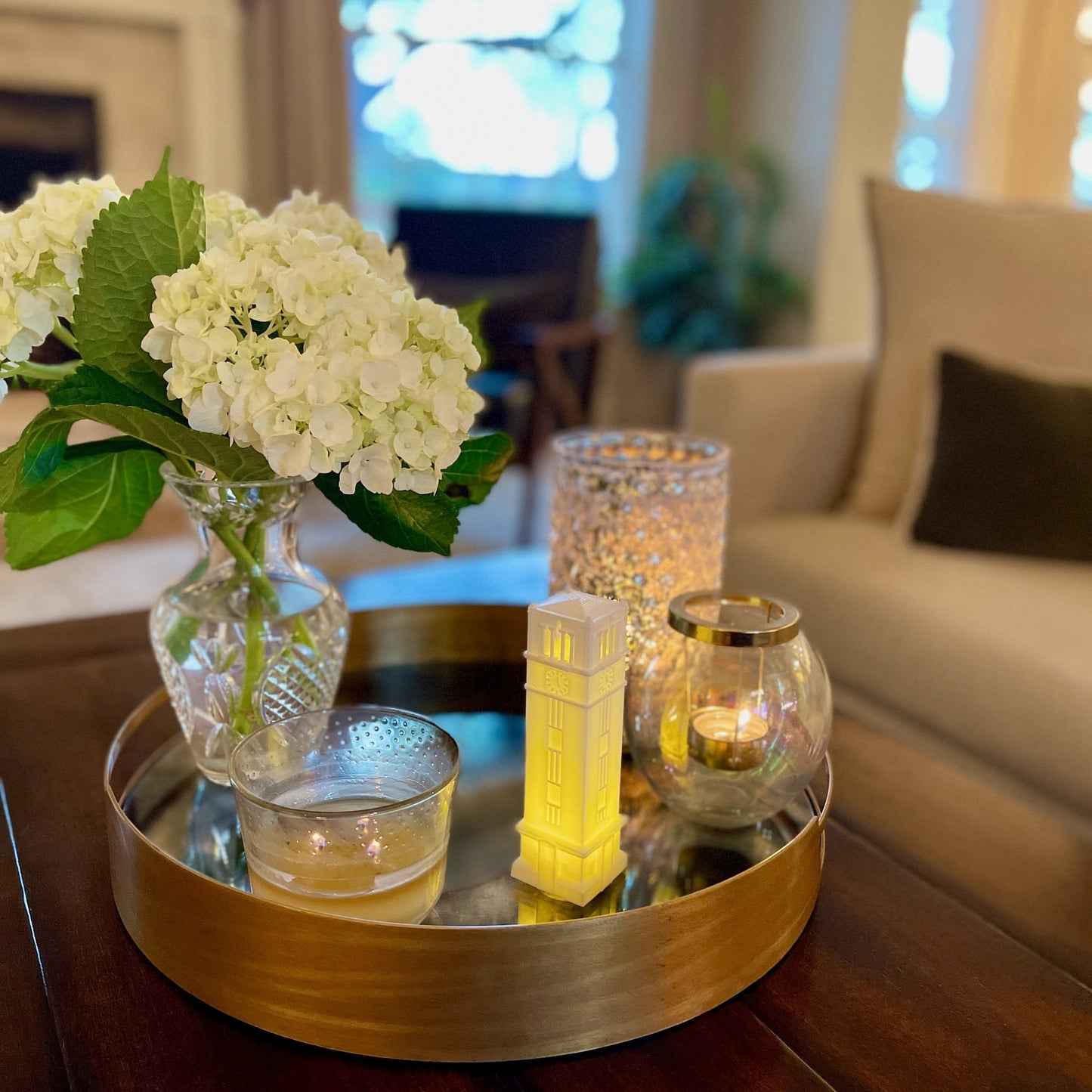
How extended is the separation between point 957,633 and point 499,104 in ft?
11.4

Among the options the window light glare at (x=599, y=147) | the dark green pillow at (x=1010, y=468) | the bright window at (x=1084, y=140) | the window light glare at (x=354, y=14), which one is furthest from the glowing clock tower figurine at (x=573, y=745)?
the bright window at (x=1084, y=140)

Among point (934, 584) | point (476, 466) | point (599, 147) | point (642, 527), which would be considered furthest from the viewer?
point (599, 147)

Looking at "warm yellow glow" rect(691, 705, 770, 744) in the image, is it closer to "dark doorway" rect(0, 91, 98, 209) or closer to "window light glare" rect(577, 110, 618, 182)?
"dark doorway" rect(0, 91, 98, 209)

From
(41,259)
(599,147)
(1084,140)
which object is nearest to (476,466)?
(41,259)

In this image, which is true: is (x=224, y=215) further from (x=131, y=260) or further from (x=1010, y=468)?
(x=1010, y=468)

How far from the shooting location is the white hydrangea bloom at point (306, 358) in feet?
1.87

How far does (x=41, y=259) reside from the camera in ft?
2.10

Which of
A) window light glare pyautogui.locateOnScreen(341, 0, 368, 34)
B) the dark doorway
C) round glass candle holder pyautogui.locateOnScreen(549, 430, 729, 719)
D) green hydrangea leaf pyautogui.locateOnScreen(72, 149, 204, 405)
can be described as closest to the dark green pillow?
round glass candle holder pyautogui.locateOnScreen(549, 430, 729, 719)

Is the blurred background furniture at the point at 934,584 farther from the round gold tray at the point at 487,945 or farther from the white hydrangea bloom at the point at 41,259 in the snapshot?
the white hydrangea bloom at the point at 41,259

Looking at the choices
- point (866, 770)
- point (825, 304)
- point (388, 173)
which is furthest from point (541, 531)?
point (866, 770)

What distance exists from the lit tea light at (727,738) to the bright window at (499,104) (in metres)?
3.43

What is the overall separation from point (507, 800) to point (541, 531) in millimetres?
2689

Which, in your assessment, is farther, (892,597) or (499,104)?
(499,104)

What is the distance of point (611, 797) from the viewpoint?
66cm
